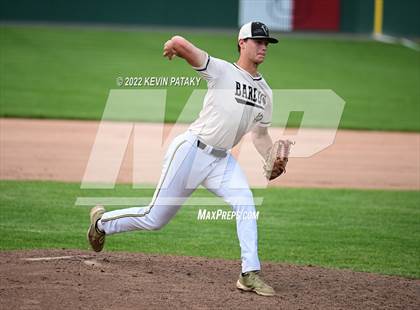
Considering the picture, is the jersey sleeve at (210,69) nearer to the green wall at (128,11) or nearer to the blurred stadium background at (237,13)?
the blurred stadium background at (237,13)

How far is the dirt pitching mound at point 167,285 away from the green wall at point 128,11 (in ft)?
74.8

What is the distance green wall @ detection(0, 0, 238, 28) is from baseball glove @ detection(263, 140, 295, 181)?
76.7ft

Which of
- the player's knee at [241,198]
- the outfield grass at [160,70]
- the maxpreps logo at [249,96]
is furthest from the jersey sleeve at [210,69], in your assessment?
the outfield grass at [160,70]

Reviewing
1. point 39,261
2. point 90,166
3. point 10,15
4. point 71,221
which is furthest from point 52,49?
point 39,261

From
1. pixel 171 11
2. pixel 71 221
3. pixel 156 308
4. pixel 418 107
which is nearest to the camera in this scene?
pixel 156 308

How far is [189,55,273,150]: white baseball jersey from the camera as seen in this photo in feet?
25.2

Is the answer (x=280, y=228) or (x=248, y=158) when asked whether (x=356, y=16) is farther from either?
(x=280, y=228)

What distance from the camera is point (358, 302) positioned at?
7.68 metres

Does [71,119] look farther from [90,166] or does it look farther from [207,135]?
[207,135]

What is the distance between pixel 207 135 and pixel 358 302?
2.03 m

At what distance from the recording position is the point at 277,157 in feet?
26.2

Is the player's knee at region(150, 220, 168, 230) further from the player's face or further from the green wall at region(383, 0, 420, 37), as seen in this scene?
the green wall at region(383, 0, 420, 37)

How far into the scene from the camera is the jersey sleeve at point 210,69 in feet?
24.7

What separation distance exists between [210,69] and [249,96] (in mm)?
479
